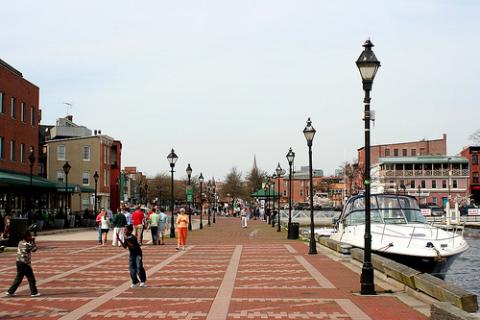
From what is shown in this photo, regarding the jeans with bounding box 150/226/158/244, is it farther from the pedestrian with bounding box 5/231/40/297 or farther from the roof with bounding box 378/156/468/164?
the roof with bounding box 378/156/468/164

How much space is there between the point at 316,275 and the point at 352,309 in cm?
562

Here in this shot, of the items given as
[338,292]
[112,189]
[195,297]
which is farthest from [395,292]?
[112,189]

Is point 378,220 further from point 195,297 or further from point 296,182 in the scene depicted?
point 296,182

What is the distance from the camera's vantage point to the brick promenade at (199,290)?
1143cm

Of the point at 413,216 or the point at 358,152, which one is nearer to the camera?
the point at 413,216

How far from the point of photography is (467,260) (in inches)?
1219

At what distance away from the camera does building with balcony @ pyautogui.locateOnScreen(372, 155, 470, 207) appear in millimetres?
108312

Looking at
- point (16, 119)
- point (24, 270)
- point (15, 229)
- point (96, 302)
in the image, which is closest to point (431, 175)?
point (16, 119)

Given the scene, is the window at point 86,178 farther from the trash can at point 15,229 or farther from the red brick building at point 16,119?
the trash can at point 15,229

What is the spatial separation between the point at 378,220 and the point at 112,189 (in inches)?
2590

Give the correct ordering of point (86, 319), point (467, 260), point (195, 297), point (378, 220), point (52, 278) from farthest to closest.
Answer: point (467, 260)
point (378, 220)
point (52, 278)
point (195, 297)
point (86, 319)

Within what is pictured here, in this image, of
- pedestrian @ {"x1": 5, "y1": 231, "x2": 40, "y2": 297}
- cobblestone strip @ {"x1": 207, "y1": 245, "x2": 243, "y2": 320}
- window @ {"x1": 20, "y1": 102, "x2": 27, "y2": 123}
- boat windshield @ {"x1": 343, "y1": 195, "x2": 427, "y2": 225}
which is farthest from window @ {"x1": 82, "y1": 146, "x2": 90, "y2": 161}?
pedestrian @ {"x1": 5, "y1": 231, "x2": 40, "y2": 297}

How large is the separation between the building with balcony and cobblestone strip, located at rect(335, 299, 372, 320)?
97.4 meters

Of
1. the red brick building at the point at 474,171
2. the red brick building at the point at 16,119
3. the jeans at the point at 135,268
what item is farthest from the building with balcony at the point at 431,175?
the jeans at the point at 135,268
